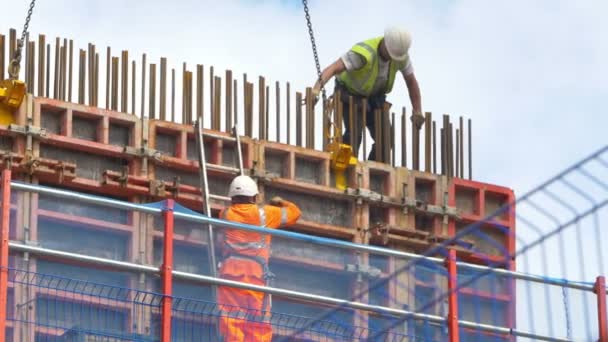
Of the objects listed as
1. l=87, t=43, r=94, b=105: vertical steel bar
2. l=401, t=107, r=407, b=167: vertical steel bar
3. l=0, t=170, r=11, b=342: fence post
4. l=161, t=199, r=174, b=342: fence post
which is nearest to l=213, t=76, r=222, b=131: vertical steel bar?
l=87, t=43, r=94, b=105: vertical steel bar

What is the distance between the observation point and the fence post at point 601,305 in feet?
77.1

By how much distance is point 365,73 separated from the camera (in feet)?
103

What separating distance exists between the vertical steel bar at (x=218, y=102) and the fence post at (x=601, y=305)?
7.62 metres

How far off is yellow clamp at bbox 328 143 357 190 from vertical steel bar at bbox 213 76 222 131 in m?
1.56

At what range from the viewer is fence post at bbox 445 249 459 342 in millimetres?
22922

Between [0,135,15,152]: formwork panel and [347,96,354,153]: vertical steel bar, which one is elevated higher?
[347,96,354,153]: vertical steel bar

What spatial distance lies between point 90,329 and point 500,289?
4.43 meters

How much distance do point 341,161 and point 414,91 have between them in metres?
2.41

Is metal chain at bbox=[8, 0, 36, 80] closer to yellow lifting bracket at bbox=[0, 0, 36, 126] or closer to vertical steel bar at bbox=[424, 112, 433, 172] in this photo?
yellow lifting bracket at bbox=[0, 0, 36, 126]

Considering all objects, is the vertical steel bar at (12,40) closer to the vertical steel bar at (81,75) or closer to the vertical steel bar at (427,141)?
the vertical steel bar at (81,75)

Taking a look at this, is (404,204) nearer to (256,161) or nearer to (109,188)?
(256,161)

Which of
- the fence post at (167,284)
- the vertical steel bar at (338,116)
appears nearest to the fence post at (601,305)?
the fence post at (167,284)

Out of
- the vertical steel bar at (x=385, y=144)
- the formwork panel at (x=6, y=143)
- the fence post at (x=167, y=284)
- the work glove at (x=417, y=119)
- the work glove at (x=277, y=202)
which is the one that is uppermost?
the work glove at (x=417, y=119)

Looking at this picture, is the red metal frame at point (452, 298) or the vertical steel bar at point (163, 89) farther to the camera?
the vertical steel bar at point (163, 89)
